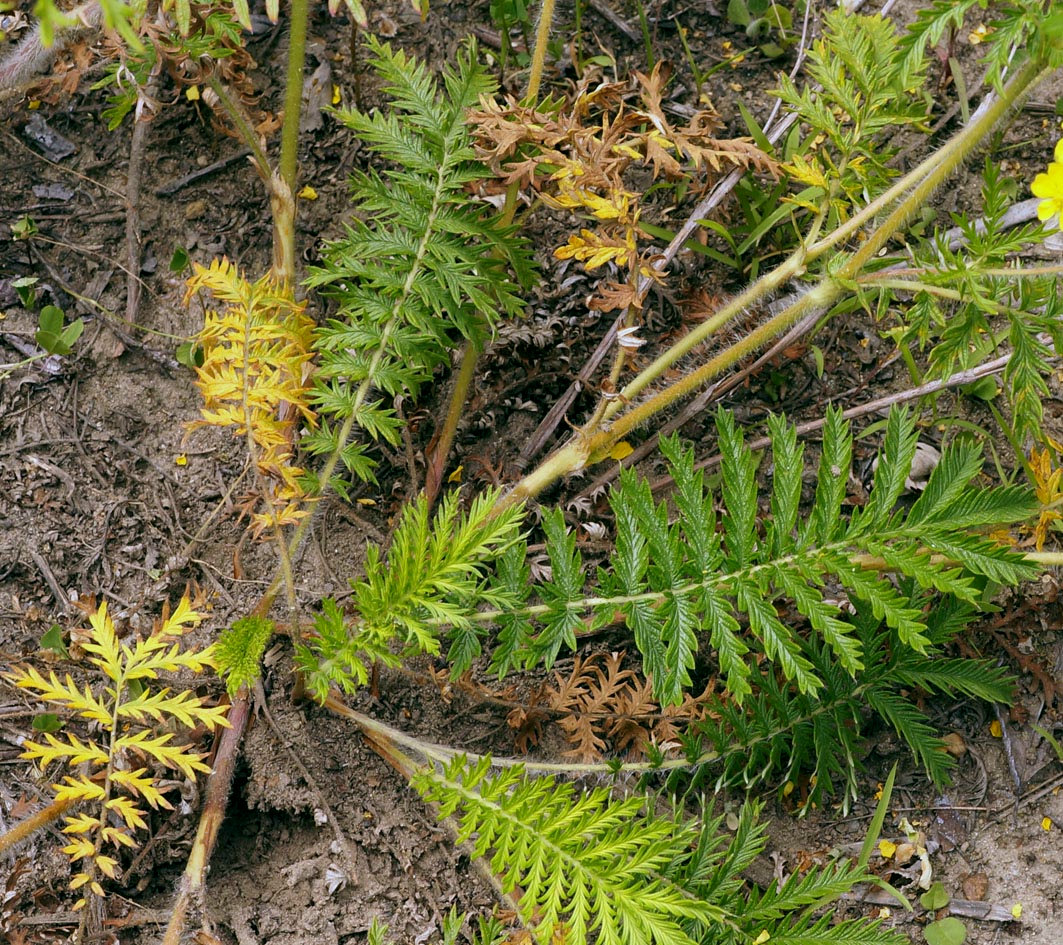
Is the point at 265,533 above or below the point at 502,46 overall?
below

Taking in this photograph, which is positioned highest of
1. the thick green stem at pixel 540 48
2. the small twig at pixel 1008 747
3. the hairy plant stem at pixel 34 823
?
the thick green stem at pixel 540 48

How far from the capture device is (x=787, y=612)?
111 inches

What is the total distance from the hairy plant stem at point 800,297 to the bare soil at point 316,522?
0.34 m

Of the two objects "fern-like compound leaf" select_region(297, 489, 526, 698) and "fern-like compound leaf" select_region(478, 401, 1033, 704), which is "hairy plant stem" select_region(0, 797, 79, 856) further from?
"fern-like compound leaf" select_region(478, 401, 1033, 704)

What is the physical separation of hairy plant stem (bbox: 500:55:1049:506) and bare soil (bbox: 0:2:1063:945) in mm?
342

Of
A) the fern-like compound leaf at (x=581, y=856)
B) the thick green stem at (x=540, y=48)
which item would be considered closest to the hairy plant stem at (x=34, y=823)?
the fern-like compound leaf at (x=581, y=856)

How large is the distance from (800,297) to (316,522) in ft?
4.81

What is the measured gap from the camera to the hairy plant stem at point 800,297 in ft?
7.27

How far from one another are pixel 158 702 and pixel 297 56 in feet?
5.67

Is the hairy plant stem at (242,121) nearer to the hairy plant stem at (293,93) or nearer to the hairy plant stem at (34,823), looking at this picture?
the hairy plant stem at (293,93)

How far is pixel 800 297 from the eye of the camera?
2.47 metres

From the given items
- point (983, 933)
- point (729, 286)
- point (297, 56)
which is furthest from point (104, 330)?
point (983, 933)

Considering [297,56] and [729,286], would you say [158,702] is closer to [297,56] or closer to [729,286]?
[297,56]

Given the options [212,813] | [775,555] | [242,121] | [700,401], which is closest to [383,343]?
[242,121]
